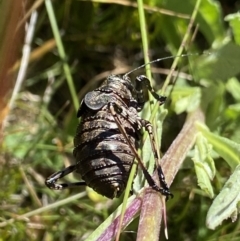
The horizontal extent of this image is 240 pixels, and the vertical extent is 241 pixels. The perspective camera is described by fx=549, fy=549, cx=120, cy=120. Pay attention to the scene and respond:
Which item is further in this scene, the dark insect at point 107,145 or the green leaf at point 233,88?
the green leaf at point 233,88

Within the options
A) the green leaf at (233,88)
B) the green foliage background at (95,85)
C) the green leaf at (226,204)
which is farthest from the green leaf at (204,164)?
the green leaf at (233,88)

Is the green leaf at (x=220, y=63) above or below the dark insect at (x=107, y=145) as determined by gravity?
above

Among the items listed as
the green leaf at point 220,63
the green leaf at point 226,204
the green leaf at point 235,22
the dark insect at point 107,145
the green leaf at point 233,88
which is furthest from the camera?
the green leaf at point 233,88

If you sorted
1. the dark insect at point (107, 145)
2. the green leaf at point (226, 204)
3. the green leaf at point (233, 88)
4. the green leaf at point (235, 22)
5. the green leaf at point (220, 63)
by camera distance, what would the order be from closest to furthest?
the green leaf at point (226, 204), the dark insect at point (107, 145), the green leaf at point (235, 22), the green leaf at point (220, 63), the green leaf at point (233, 88)

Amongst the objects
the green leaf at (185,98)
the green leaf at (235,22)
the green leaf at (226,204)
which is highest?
the green leaf at (235,22)

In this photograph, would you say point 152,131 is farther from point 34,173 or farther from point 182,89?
point 34,173

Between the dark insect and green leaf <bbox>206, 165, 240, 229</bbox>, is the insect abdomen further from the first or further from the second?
green leaf <bbox>206, 165, 240, 229</bbox>

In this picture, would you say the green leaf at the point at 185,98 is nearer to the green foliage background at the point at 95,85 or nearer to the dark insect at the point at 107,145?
the green foliage background at the point at 95,85

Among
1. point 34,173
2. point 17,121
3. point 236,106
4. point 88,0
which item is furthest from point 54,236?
point 88,0
